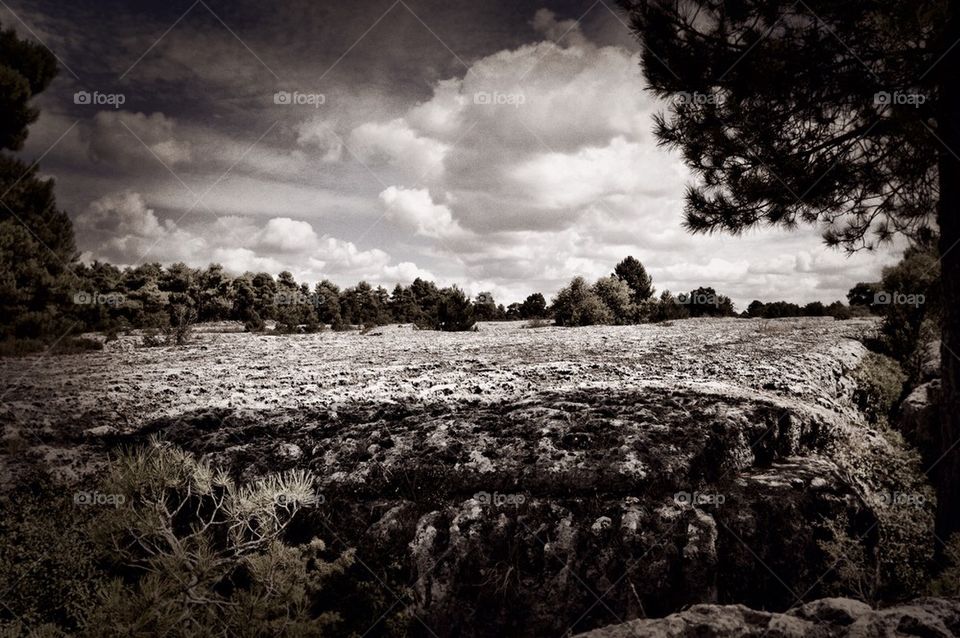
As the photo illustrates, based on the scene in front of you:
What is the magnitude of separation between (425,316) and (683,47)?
16582 millimetres

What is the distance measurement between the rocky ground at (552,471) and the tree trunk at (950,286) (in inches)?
15.3

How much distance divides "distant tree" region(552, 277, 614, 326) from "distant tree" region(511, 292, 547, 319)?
1218 cm

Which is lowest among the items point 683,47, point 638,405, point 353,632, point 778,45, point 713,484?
point 353,632

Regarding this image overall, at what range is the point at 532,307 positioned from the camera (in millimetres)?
38344

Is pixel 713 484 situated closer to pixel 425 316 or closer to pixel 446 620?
pixel 446 620

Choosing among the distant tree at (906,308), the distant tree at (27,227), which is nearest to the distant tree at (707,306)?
the distant tree at (906,308)

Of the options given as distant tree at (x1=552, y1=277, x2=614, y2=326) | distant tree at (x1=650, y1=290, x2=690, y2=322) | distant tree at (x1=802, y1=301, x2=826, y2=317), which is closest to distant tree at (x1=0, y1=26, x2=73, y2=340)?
distant tree at (x1=552, y1=277, x2=614, y2=326)

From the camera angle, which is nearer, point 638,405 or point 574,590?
point 574,590

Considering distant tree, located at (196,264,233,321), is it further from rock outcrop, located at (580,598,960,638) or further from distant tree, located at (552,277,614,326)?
rock outcrop, located at (580,598,960,638)

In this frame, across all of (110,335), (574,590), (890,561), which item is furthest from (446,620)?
(110,335)

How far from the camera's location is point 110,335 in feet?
43.3

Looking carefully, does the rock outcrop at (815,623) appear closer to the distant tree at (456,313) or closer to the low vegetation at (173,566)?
the low vegetation at (173,566)

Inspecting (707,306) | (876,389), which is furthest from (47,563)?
(707,306)

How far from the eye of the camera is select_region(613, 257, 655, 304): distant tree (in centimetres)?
3775
